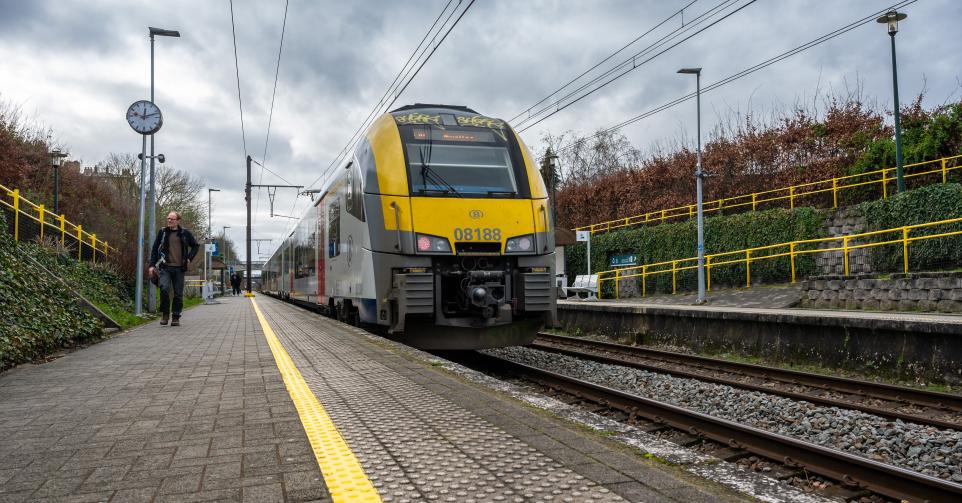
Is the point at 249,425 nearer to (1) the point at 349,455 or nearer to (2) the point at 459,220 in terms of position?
(1) the point at 349,455

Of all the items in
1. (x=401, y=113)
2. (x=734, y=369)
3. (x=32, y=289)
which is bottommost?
(x=734, y=369)

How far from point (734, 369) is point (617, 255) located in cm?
1997

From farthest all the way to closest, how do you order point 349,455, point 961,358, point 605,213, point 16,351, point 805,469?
point 605,213 < point 961,358 < point 16,351 < point 805,469 < point 349,455

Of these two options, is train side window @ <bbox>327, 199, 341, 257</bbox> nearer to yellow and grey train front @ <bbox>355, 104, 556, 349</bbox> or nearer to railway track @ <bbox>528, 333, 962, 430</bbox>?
yellow and grey train front @ <bbox>355, 104, 556, 349</bbox>

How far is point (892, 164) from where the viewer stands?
21594 millimetres

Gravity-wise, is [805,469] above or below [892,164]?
below

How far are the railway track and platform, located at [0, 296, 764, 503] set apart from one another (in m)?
3.98

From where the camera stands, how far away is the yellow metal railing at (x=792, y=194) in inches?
795

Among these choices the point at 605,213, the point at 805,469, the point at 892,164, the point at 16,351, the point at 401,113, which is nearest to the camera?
the point at 805,469

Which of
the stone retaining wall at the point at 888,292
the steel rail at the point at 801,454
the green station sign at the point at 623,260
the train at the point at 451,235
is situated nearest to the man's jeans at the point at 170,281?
the train at the point at 451,235

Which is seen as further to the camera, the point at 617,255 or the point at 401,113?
the point at 617,255

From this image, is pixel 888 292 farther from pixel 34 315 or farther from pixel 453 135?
pixel 34 315

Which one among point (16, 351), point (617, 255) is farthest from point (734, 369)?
point (617, 255)

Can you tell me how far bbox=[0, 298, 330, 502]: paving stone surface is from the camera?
111 inches
